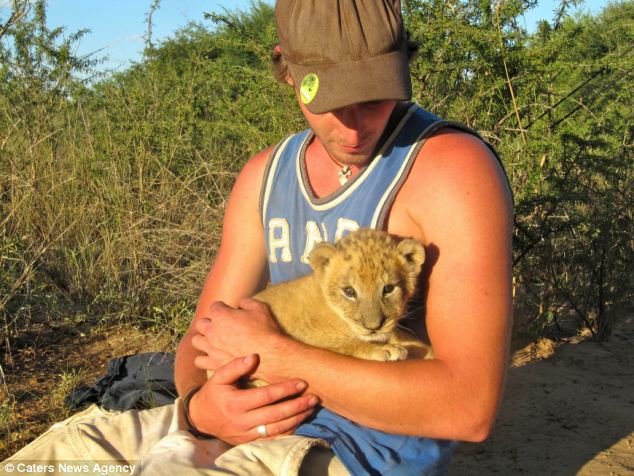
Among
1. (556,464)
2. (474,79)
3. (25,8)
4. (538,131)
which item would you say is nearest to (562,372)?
(556,464)

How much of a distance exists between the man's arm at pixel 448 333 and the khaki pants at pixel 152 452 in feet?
0.73

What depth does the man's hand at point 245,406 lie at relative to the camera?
8.06 ft

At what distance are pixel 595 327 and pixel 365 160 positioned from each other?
14.1 feet

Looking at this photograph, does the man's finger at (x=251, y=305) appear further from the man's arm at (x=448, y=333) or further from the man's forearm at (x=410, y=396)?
the man's forearm at (x=410, y=396)

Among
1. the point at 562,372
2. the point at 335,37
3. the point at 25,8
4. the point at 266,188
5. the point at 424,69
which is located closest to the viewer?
the point at 335,37

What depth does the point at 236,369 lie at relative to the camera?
2576 mm

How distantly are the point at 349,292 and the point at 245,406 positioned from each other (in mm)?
755

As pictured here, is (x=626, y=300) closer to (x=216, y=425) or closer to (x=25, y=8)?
(x=216, y=425)

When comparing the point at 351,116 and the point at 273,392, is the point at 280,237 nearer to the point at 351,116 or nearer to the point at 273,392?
the point at 351,116

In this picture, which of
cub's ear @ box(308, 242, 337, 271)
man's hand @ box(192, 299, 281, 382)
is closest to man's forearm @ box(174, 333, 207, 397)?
man's hand @ box(192, 299, 281, 382)

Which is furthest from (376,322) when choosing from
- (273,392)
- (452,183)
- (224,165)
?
(224,165)

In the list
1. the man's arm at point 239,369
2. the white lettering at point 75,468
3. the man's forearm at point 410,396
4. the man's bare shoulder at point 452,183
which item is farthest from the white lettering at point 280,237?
the white lettering at point 75,468

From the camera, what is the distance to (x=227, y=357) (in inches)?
107

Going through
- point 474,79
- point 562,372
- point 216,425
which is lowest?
point 562,372
